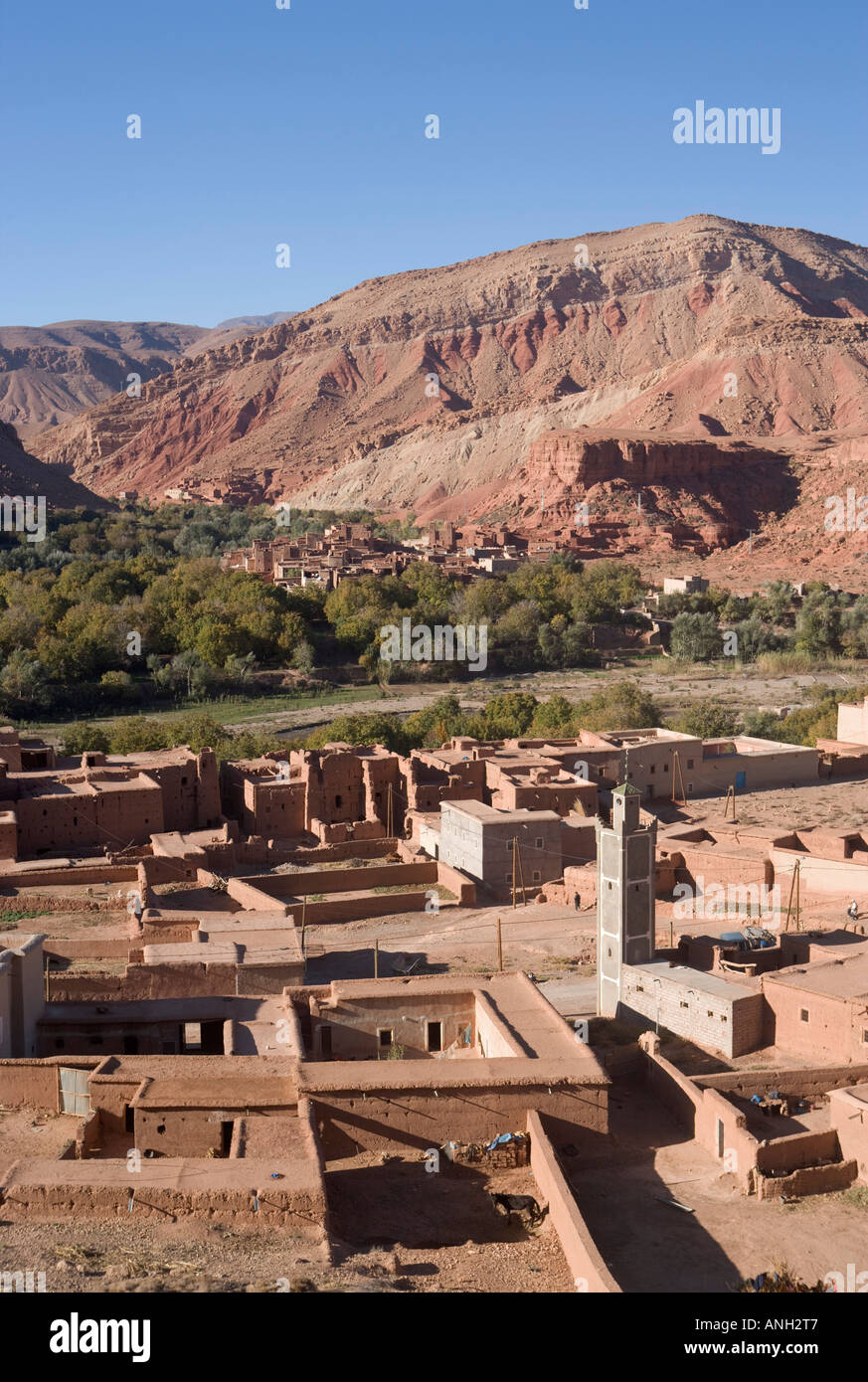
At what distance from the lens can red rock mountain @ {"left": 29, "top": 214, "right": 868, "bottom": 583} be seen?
8950 cm

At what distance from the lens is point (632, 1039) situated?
18.0 metres

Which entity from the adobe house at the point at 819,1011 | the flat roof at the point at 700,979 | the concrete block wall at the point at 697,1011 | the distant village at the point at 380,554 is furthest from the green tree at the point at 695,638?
the adobe house at the point at 819,1011

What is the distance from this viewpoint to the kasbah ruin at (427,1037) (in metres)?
12.3

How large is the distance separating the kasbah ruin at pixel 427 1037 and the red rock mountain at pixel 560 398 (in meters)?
57.5

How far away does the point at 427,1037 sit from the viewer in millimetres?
17312

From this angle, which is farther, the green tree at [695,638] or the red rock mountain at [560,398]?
the red rock mountain at [560,398]

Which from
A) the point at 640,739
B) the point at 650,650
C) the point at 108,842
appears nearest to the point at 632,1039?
the point at 108,842

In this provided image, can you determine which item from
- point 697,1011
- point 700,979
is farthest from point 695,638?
point 697,1011

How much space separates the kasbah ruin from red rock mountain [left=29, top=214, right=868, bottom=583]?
57.5m

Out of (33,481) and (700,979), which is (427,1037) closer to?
(700,979)

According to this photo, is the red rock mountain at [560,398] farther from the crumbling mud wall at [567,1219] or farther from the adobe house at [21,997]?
the crumbling mud wall at [567,1219]

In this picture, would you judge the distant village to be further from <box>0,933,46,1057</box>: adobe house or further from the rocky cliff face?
<box>0,933,46,1057</box>: adobe house

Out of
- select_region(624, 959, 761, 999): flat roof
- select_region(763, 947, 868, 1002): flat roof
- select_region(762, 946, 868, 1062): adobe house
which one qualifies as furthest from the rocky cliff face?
select_region(762, 946, 868, 1062): adobe house
